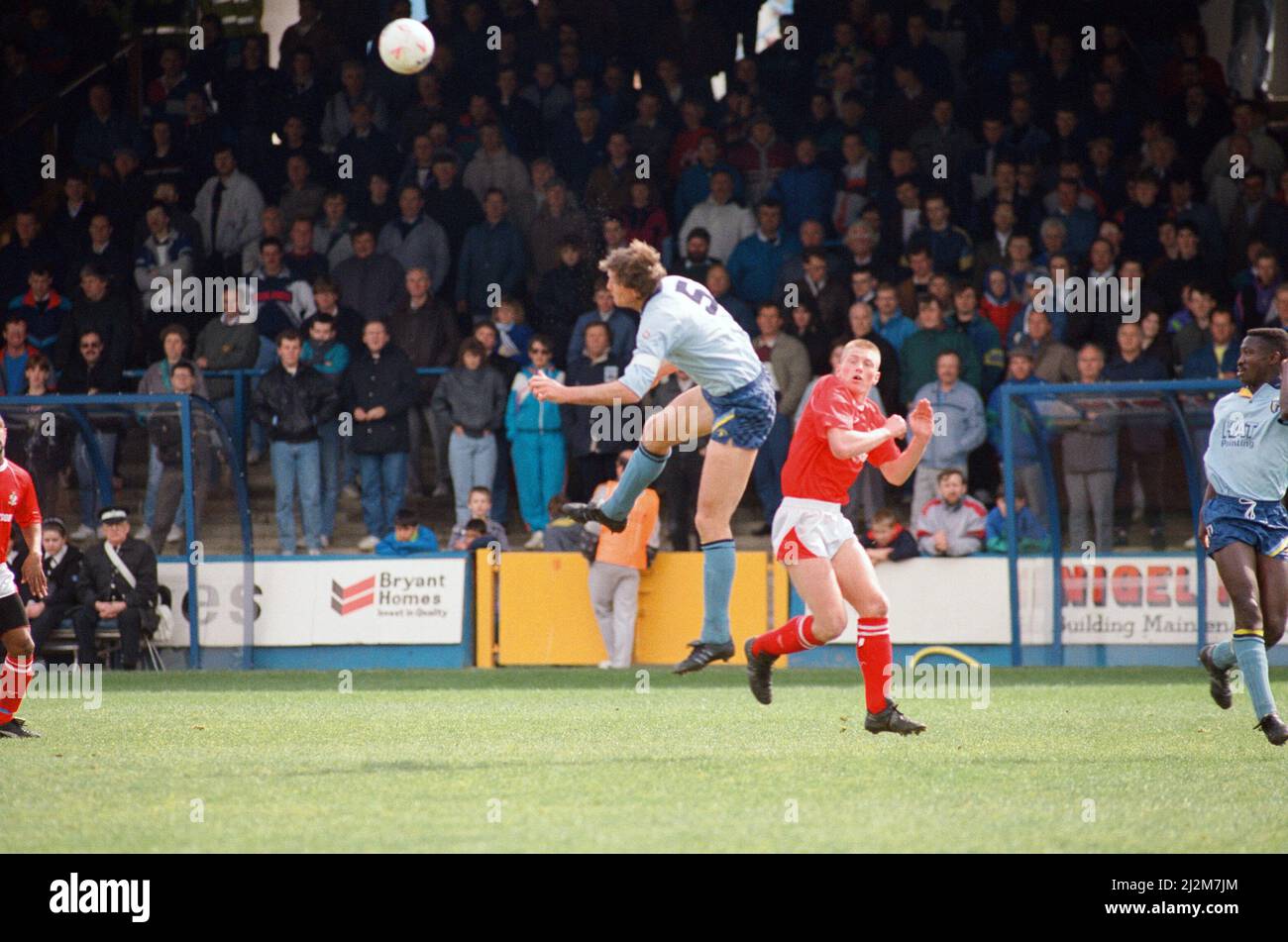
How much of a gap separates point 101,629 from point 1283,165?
1329cm

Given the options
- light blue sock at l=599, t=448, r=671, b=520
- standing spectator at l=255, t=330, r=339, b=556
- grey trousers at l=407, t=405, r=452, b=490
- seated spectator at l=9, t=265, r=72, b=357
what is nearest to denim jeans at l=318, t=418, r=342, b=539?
standing spectator at l=255, t=330, r=339, b=556

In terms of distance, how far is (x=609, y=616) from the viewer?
54.6 feet

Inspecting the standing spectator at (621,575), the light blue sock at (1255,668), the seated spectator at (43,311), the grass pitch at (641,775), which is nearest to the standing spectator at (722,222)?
the standing spectator at (621,575)

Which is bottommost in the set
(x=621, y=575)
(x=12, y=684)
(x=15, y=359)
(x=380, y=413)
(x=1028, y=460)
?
(x=12, y=684)

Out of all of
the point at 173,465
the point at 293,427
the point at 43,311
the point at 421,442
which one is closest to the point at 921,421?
the point at 173,465

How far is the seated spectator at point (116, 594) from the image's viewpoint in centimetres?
1670

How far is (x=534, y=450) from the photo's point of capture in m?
18.0

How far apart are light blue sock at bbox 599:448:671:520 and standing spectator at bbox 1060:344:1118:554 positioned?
791cm

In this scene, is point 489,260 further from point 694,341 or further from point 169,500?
point 694,341

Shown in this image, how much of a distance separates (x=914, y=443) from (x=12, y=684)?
5721 millimetres

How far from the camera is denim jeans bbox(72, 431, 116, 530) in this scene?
17156mm

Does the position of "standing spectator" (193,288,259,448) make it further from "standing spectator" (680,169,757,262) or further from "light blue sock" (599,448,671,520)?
"light blue sock" (599,448,671,520)

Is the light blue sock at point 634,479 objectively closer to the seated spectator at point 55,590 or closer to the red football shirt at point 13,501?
the red football shirt at point 13,501
